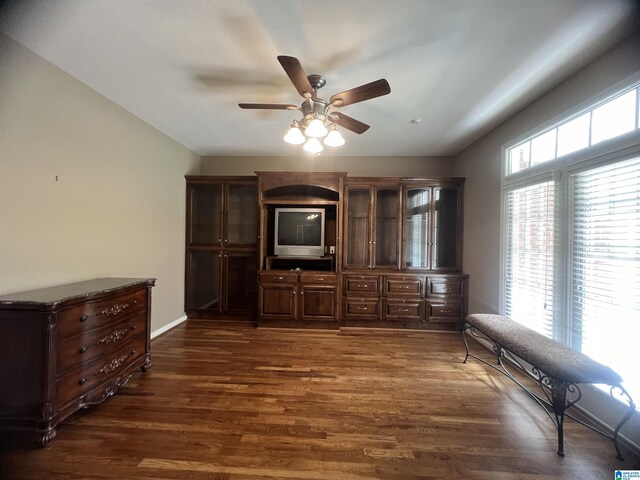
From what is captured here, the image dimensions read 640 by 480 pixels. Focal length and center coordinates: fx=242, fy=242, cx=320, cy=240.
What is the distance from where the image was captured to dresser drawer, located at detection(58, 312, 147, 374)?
1.58 meters

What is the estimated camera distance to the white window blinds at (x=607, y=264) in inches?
63.1

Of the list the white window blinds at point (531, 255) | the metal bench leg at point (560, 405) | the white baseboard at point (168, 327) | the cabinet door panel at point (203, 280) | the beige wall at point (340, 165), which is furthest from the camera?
the beige wall at point (340, 165)

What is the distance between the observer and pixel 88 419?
5.66 feet

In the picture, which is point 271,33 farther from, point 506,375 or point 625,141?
point 506,375

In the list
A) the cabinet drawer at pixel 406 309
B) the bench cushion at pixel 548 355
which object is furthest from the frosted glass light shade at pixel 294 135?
the cabinet drawer at pixel 406 309

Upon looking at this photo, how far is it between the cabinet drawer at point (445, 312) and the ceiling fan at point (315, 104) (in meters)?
2.74

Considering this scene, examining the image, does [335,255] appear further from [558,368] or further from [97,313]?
[97,313]

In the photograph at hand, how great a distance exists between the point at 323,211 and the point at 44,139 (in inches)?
113

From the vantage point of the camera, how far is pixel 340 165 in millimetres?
4098

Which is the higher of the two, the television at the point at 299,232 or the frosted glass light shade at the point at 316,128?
the frosted glass light shade at the point at 316,128

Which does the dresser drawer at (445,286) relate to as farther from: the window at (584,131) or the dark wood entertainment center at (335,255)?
the window at (584,131)

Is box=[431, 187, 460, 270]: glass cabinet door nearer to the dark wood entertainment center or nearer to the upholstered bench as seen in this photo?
the dark wood entertainment center

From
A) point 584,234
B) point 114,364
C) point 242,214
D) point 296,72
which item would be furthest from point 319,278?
point 584,234

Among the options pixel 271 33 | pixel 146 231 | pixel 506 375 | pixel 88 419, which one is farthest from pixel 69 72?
pixel 506 375
